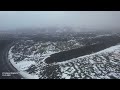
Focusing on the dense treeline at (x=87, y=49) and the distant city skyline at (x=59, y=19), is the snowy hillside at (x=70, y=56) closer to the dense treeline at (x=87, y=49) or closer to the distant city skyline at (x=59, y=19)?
the dense treeline at (x=87, y=49)

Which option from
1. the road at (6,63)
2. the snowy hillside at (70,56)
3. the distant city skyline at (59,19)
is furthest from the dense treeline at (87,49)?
the road at (6,63)

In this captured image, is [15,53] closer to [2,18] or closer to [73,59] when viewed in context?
[2,18]

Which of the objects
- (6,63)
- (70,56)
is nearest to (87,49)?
(70,56)

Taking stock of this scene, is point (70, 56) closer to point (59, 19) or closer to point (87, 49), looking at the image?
point (87, 49)

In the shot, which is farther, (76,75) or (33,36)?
(33,36)

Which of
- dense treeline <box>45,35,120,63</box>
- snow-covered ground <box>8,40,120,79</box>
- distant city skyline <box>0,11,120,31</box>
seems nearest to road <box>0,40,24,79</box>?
snow-covered ground <box>8,40,120,79</box>
